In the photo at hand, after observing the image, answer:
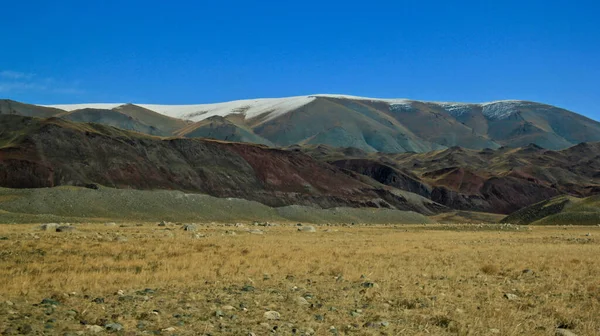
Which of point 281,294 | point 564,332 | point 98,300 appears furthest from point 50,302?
point 564,332

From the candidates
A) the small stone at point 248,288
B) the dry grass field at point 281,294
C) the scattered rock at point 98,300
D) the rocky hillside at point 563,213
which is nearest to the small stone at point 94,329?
the dry grass field at point 281,294

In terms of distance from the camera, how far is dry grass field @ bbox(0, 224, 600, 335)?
1087 centimetres

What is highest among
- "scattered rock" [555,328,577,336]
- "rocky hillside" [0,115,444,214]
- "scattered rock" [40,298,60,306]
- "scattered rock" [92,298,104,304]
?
"rocky hillside" [0,115,444,214]

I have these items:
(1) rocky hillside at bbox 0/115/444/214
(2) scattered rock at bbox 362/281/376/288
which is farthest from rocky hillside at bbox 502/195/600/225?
(2) scattered rock at bbox 362/281/376/288

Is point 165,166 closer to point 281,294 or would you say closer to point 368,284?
point 368,284

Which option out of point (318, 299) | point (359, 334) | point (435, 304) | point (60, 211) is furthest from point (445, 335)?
point (60, 211)

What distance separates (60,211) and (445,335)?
70939mm

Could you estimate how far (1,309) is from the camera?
11.2m

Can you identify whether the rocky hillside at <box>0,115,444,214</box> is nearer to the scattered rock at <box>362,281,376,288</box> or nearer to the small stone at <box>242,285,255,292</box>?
the small stone at <box>242,285,255,292</box>

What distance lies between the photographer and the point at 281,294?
1462 centimetres

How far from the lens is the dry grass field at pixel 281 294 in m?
10.9

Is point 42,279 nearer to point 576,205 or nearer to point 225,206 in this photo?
point 225,206

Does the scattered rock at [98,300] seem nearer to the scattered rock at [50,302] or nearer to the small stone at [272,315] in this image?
the scattered rock at [50,302]

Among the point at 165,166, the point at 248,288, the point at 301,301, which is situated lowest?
the point at 248,288
